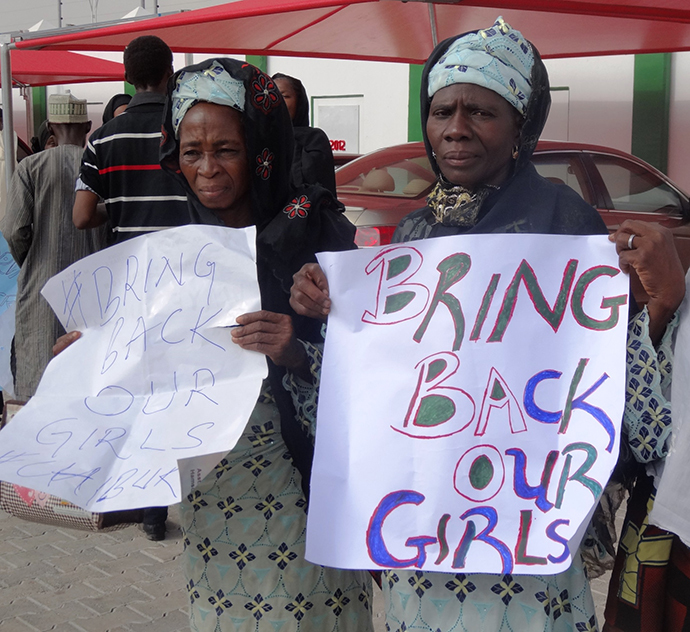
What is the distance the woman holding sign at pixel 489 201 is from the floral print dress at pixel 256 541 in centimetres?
29

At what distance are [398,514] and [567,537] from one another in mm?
289

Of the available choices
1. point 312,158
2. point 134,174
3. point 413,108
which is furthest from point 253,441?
point 413,108

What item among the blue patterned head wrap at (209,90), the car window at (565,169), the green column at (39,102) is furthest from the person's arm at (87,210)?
the green column at (39,102)

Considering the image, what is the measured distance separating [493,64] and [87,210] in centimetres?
253

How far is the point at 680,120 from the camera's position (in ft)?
34.8

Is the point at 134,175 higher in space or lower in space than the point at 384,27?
lower

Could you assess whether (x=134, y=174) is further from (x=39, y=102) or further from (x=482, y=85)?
(x=39, y=102)

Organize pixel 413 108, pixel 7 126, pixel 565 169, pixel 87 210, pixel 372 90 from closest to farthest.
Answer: pixel 87 210 → pixel 7 126 → pixel 565 169 → pixel 413 108 → pixel 372 90

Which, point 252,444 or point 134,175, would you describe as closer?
point 252,444

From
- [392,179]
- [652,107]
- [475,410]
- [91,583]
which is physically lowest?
[91,583]

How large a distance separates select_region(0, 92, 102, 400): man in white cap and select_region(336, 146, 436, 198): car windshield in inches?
96.3

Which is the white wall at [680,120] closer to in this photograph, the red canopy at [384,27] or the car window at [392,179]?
the red canopy at [384,27]

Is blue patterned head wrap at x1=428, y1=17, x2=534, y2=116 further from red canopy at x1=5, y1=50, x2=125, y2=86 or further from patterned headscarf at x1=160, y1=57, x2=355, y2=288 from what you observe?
red canopy at x1=5, y1=50, x2=125, y2=86

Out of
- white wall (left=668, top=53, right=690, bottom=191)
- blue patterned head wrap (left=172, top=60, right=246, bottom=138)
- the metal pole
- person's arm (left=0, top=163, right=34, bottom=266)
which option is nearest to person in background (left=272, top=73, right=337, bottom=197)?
person's arm (left=0, top=163, right=34, bottom=266)
